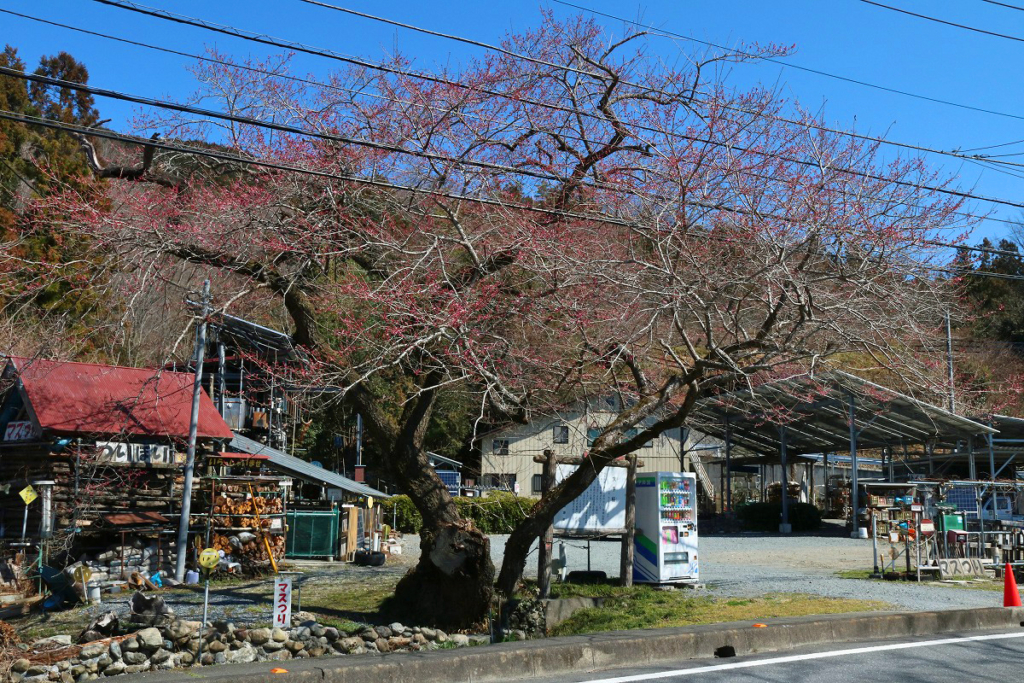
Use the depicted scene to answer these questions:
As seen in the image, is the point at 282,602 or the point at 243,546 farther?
the point at 243,546

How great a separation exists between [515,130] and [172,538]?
11490 millimetres

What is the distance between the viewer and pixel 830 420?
103 feet

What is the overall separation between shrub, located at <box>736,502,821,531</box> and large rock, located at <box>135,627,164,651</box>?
90.8 feet

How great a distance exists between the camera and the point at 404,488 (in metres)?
12.7

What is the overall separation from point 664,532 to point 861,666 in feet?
20.9

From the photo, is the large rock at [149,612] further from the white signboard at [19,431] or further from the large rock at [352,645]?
the white signboard at [19,431]

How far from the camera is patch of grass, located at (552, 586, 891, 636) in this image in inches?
455

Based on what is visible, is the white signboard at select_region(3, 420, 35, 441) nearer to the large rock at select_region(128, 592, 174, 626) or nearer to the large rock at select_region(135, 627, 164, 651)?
the large rock at select_region(128, 592, 174, 626)

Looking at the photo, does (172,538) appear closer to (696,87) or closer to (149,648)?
(149,648)

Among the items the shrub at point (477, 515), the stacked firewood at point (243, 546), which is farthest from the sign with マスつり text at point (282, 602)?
the shrub at point (477, 515)

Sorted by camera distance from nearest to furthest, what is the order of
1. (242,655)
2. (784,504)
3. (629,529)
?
1. (242,655)
2. (629,529)
3. (784,504)

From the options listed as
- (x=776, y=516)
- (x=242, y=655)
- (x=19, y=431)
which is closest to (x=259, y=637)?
(x=242, y=655)

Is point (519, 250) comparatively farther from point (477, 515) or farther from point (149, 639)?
point (477, 515)

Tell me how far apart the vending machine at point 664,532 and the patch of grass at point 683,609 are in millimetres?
894
